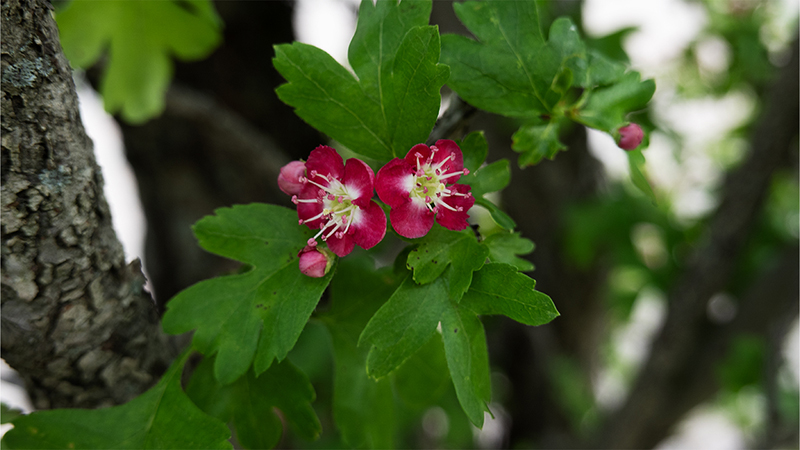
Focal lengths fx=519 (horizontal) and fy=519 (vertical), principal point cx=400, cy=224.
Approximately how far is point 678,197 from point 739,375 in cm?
122

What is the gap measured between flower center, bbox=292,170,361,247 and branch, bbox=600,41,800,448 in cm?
117

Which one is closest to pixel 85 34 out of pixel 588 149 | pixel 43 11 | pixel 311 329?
pixel 43 11

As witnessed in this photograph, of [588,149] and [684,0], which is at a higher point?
[684,0]

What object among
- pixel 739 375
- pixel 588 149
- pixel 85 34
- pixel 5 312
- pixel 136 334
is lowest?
pixel 739 375

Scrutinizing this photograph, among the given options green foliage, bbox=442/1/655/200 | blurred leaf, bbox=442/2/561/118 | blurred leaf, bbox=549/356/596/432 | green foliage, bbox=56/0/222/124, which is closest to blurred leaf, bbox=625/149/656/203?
green foliage, bbox=442/1/655/200

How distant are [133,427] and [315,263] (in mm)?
310

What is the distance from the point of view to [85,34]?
0.92 meters

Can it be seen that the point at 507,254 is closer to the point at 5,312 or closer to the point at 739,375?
the point at 5,312

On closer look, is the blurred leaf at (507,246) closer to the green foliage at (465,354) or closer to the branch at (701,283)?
the green foliage at (465,354)

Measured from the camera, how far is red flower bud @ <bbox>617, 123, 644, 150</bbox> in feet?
1.82

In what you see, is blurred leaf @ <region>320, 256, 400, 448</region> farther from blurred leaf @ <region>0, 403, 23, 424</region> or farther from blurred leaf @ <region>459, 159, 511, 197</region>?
blurred leaf @ <region>0, 403, 23, 424</region>

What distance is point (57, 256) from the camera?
528 millimetres

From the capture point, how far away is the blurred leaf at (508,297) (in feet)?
1.51

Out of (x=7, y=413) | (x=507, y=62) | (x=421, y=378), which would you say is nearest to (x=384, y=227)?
(x=507, y=62)
